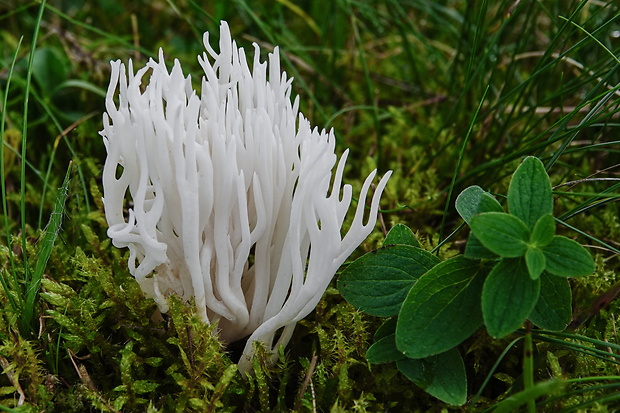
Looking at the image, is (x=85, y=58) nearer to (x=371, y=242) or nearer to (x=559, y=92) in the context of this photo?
(x=371, y=242)

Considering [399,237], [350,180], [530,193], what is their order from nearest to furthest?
[530,193]
[399,237]
[350,180]

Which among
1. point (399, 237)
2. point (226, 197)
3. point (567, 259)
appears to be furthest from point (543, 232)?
point (226, 197)

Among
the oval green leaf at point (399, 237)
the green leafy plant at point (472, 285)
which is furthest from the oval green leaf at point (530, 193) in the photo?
the oval green leaf at point (399, 237)

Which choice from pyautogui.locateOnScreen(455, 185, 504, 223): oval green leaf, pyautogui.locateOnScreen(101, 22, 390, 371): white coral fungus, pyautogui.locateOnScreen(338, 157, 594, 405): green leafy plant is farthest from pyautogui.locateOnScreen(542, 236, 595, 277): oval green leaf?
pyautogui.locateOnScreen(101, 22, 390, 371): white coral fungus

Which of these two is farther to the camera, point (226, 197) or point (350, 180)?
point (350, 180)

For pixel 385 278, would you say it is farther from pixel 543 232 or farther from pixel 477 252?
pixel 543 232
